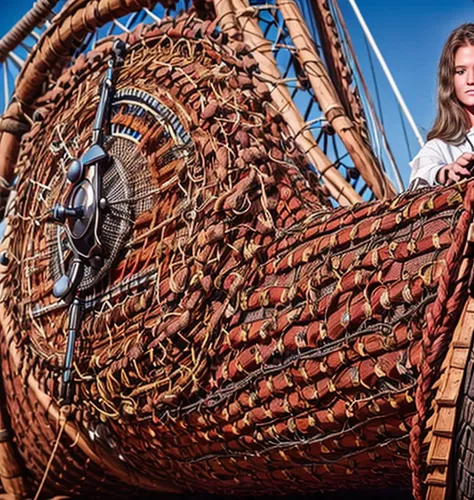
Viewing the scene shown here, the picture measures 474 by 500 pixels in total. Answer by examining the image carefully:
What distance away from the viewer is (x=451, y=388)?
595mm

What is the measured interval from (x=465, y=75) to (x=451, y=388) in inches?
10.2

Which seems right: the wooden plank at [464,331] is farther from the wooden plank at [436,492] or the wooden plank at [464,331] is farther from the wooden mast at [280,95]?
the wooden mast at [280,95]

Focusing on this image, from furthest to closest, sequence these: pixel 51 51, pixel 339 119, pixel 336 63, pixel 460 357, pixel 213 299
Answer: pixel 51 51 → pixel 336 63 → pixel 339 119 → pixel 213 299 → pixel 460 357

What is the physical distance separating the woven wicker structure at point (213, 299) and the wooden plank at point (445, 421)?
0.03ft

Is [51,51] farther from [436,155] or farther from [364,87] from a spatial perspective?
[436,155]

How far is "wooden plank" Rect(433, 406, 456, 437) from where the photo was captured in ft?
1.95

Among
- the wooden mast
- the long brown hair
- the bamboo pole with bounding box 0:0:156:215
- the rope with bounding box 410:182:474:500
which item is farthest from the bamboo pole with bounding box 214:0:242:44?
the rope with bounding box 410:182:474:500

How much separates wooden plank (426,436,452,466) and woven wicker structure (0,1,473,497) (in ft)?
0.04

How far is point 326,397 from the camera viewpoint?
72cm

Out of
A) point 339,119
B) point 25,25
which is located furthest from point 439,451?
point 25,25

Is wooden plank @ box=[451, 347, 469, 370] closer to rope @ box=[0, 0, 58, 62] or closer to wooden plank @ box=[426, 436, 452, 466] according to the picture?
wooden plank @ box=[426, 436, 452, 466]

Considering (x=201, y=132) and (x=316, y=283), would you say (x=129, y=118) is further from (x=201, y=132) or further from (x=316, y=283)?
(x=316, y=283)

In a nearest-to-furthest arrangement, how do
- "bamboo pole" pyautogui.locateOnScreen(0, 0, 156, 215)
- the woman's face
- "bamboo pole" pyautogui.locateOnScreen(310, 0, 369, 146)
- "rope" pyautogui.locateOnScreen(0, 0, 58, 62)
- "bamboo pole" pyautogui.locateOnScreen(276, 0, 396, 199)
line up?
the woman's face < "bamboo pole" pyautogui.locateOnScreen(276, 0, 396, 199) < "bamboo pole" pyautogui.locateOnScreen(310, 0, 369, 146) < "bamboo pole" pyautogui.locateOnScreen(0, 0, 156, 215) < "rope" pyautogui.locateOnScreen(0, 0, 58, 62)

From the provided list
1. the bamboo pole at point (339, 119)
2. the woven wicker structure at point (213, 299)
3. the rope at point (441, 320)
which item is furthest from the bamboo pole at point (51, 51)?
the rope at point (441, 320)
